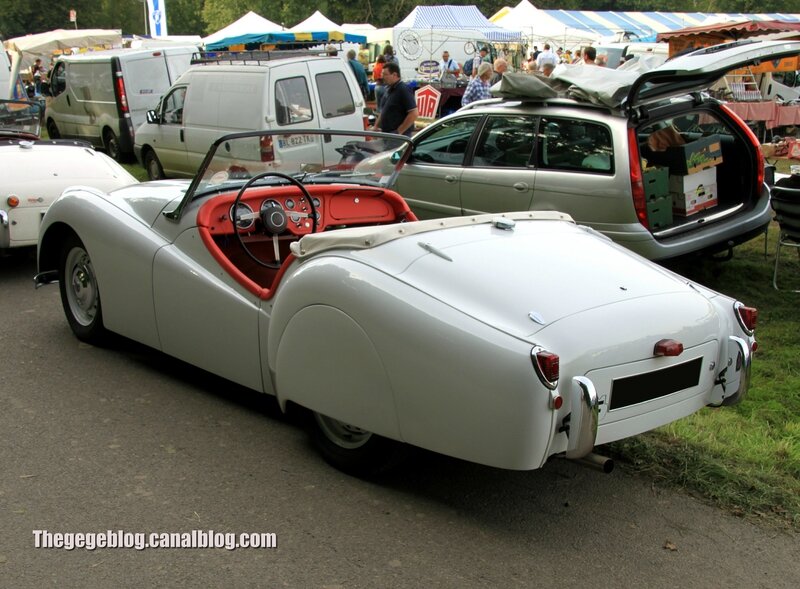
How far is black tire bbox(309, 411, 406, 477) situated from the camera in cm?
387

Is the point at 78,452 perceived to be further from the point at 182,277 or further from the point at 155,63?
the point at 155,63

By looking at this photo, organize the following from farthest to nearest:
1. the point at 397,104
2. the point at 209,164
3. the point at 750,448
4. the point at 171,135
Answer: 1. the point at 171,135
2. the point at 397,104
3. the point at 209,164
4. the point at 750,448

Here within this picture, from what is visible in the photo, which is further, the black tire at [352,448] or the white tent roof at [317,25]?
the white tent roof at [317,25]

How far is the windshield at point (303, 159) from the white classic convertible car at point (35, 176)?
10.2ft

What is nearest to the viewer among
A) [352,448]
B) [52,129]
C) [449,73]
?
[352,448]

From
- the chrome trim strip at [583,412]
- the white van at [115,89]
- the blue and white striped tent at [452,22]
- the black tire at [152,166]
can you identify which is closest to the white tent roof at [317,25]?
the blue and white striped tent at [452,22]

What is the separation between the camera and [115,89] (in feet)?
51.4

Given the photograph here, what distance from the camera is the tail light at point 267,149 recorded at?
16.3 feet

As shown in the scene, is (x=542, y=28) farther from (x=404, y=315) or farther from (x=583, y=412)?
(x=583, y=412)

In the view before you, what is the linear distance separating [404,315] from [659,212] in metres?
4.03

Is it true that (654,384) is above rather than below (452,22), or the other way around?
below

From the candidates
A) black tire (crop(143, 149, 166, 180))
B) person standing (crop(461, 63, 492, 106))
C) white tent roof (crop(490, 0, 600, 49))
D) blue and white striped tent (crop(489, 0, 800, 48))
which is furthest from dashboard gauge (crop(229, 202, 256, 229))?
white tent roof (crop(490, 0, 600, 49))

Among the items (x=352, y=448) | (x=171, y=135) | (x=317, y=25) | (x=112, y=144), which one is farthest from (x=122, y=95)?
(x=317, y=25)

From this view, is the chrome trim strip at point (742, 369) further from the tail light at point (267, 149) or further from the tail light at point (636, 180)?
the tail light at point (636, 180)
